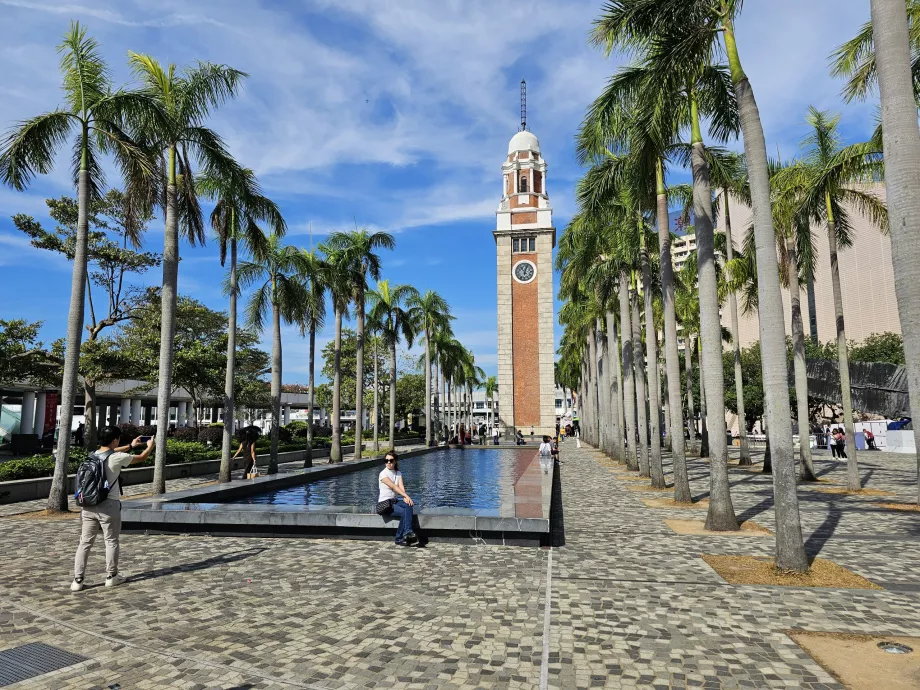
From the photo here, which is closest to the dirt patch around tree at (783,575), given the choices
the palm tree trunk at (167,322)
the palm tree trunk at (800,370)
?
the palm tree trunk at (800,370)

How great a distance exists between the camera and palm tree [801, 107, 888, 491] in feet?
46.3

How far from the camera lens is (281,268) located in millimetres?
20750

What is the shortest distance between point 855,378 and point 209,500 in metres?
43.5

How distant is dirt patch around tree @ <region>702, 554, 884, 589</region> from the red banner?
40921mm

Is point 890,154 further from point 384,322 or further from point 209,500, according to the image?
point 384,322

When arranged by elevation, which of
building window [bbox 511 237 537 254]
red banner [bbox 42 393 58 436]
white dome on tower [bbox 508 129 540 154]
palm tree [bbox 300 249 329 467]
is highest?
white dome on tower [bbox 508 129 540 154]

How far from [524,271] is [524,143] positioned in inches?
635

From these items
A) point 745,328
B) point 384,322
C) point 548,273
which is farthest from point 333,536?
point 745,328

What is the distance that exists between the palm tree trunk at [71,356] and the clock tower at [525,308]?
46432 mm

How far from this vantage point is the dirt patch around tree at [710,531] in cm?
995

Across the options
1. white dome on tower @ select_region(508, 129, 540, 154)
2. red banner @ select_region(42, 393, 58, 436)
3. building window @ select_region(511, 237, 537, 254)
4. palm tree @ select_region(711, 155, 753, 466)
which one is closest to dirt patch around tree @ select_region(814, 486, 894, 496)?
palm tree @ select_region(711, 155, 753, 466)

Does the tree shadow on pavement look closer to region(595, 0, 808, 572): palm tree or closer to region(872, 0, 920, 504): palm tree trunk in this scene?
region(595, 0, 808, 572): palm tree

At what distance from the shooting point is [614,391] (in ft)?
109

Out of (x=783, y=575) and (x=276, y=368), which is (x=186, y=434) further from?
(x=783, y=575)
